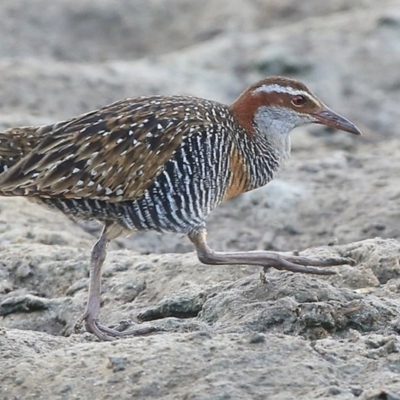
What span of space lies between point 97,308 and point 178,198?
2.58 feet

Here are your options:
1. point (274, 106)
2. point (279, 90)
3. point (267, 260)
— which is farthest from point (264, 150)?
point (267, 260)

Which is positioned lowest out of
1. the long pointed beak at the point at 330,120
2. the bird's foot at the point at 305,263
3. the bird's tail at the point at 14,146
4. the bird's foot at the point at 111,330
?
the bird's foot at the point at 111,330

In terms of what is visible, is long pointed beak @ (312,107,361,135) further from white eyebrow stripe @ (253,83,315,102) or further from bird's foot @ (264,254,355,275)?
bird's foot @ (264,254,355,275)

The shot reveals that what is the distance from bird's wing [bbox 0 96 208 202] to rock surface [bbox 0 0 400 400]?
0.77m

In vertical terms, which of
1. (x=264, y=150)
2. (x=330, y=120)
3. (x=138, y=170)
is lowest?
(x=138, y=170)

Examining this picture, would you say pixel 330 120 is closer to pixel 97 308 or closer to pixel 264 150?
pixel 264 150

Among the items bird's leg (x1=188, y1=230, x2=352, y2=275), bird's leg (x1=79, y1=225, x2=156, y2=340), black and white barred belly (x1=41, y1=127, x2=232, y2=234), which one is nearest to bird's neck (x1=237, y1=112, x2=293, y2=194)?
black and white barred belly (x1=41, y1=127, x2=232, y2=234)

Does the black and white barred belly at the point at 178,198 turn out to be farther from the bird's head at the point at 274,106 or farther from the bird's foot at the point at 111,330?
the bird's foot at the point at 111,330

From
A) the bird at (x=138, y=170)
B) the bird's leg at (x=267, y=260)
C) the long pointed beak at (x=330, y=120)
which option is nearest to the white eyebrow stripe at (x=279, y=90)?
the long pointed beak at (x=330, y=120)

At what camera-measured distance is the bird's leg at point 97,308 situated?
6378mm

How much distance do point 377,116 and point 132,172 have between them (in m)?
8.06

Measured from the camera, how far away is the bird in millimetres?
6801

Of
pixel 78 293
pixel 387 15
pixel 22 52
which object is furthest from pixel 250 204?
pixel 22 52

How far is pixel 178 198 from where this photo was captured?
6.79m
